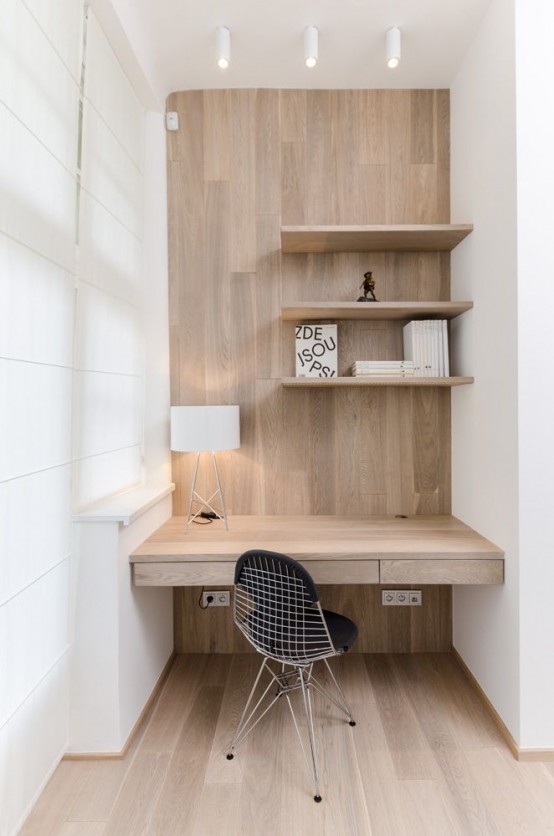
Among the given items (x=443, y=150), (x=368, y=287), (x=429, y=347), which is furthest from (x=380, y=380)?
(x=443, y=150)

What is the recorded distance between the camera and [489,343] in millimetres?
2176

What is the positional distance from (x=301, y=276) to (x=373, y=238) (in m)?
0.43

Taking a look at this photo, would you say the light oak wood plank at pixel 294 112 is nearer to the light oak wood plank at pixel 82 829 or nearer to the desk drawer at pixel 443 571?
the desk drawer at pixel 443 571

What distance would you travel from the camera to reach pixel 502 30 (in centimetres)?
203

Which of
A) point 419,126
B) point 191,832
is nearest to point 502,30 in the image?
point 419,126

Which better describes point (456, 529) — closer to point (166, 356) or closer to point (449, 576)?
point (449, 576)

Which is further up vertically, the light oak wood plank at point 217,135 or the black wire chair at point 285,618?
the light oak wood plank at point 217,135

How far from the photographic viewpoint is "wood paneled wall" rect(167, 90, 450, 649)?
8.83 ft

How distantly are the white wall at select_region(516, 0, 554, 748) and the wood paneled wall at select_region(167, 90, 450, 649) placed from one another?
778 millimetres

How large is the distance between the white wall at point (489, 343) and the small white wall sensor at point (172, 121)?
4.74ft

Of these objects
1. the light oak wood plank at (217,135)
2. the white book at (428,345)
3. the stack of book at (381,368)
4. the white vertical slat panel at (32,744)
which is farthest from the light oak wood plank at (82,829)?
the light oak wood plank at (217,135)

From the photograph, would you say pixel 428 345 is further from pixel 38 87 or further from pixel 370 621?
pixel 38 87

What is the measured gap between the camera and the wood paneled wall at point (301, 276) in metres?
2.69

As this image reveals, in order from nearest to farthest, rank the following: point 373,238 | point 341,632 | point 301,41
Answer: point 341,632 < point 301,41 < point 373,238
